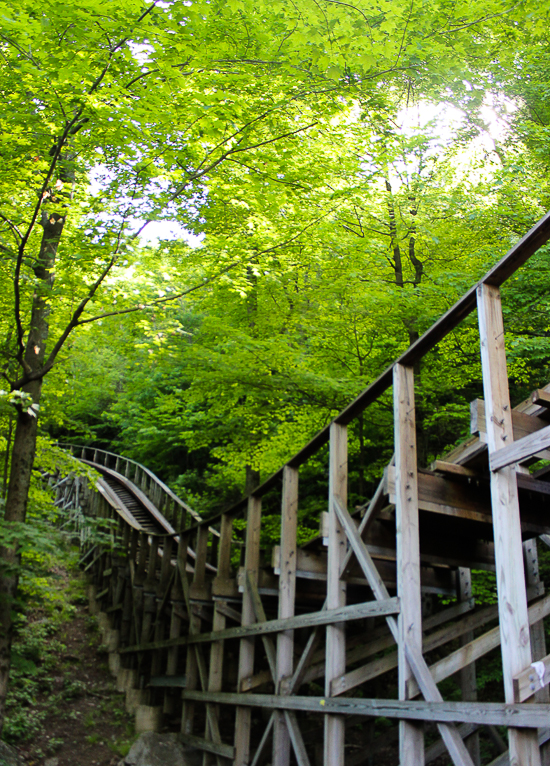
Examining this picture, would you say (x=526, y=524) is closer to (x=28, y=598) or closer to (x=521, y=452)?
(x=521, y=452)

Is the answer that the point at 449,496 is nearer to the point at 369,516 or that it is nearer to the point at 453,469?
the point at 453,469

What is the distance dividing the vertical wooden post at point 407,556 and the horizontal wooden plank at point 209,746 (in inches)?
145

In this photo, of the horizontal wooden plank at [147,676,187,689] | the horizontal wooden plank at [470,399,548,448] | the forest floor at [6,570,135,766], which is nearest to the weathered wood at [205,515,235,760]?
the horizontal wooden plank at [147,676,187,689]

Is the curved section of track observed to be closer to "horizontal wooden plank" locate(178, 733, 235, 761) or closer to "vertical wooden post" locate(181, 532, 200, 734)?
"vertical wooden post" locate(181, 532, 200, 734)

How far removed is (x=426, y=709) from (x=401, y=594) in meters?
0.84

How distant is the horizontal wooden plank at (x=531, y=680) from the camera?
3639 millimetres

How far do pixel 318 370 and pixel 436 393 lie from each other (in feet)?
7.40

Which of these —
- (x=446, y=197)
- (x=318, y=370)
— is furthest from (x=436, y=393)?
(x=446, y=197)

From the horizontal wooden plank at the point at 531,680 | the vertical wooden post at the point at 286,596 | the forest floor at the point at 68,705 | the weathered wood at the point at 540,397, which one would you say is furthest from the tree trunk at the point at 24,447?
the horizontal wooden plank at the point at 531,680

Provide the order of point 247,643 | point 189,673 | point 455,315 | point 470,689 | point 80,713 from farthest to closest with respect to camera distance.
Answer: point 80,713, point 189,673, point 247,643, point 470,689, point 455,315

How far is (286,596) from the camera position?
6.98 meters

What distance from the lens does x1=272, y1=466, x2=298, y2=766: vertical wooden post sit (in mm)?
6543

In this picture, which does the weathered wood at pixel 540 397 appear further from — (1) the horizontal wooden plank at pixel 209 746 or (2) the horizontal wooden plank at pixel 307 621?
(1) the horizontal wooden plank at pixel 209 746

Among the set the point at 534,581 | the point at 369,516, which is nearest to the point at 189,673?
the point at 369,516
